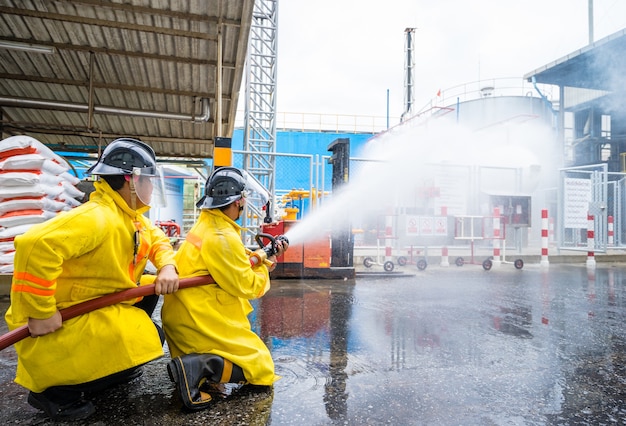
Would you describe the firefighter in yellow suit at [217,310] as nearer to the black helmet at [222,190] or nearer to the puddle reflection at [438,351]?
the black helmet at [222,190]

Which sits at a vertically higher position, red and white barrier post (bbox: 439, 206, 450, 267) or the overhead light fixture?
the overhead light fixture

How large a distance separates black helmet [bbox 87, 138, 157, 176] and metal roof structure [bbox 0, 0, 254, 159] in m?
3.63

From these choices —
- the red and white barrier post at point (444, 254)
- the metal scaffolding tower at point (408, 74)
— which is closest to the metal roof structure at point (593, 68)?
the metal scaffolding tower at point (408, 74)

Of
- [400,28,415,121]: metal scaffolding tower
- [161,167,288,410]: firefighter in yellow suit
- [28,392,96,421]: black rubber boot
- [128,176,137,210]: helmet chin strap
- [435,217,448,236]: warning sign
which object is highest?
[400,28,415,121]: metal scaffolding tower

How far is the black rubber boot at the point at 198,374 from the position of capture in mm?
2143

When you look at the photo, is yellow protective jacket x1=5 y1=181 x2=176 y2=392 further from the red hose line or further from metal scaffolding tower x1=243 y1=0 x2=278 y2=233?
metal scaffolding tower x1=243 y1=0 x2=278 y2=233

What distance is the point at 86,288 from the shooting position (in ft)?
6.68

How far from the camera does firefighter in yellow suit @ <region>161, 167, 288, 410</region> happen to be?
7.59 feet

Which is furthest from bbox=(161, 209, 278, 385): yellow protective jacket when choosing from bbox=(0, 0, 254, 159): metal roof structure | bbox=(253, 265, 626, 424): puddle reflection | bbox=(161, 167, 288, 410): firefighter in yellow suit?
bbox=(0, 0, 254, 159): metal roof structure

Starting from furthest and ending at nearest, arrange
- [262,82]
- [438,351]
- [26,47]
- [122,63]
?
1. [262,82]
2. [122,63]
3. [26,47]
4. [438,351]

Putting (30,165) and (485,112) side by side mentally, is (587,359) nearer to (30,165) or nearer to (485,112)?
(30,165)

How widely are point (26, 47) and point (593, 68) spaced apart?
19636 millimetres

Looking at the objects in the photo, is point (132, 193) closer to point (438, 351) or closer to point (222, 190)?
point (222, 190)

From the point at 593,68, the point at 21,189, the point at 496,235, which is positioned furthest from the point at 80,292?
the point at 593,68
